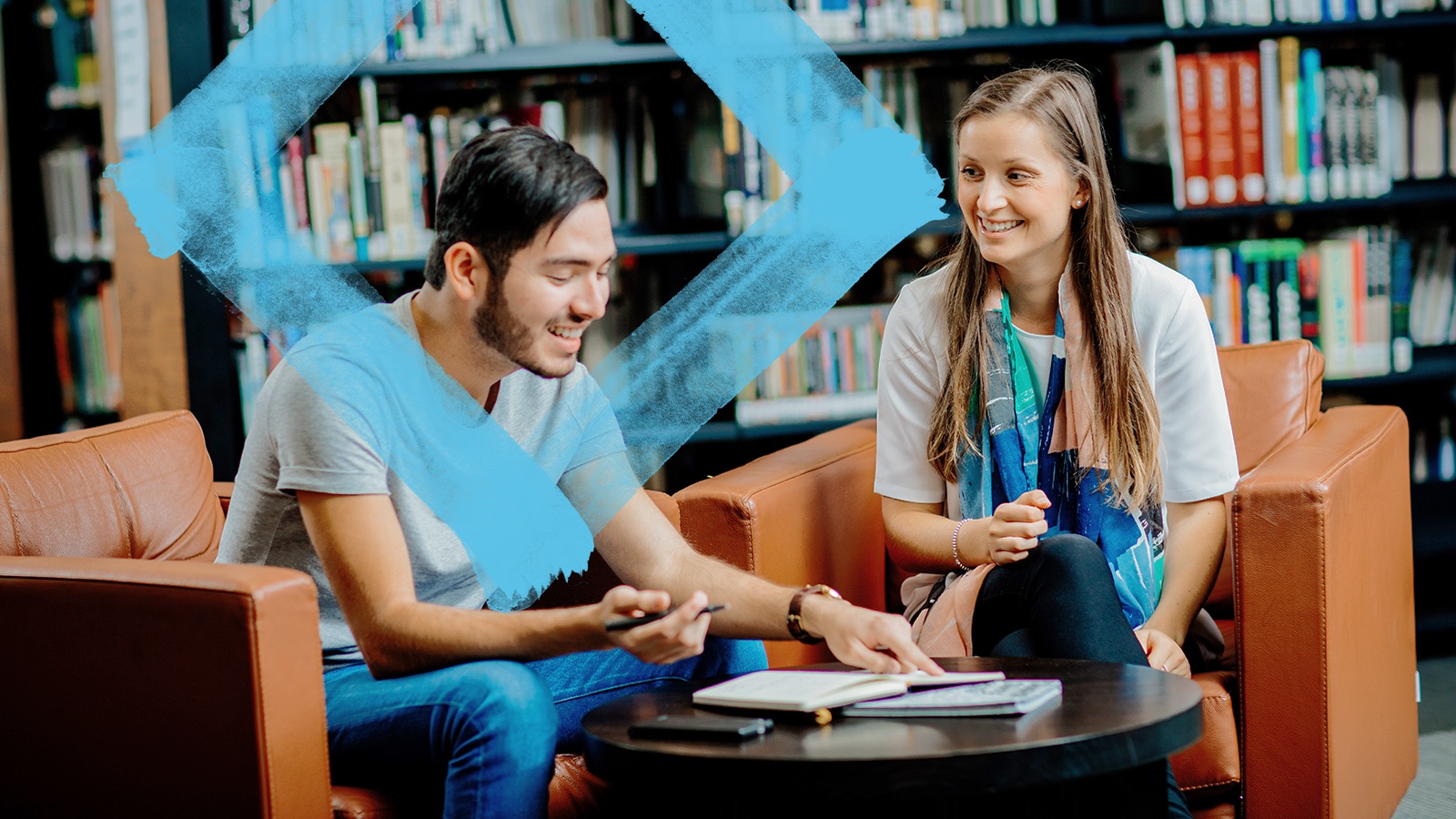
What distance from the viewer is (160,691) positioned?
1.18m

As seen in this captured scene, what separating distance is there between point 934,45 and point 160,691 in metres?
1.82

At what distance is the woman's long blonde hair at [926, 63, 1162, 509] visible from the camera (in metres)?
1.61

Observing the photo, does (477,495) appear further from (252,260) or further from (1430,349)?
(1430,349)

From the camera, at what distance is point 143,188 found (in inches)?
52.0

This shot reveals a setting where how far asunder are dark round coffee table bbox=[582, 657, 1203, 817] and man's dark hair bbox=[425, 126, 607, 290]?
1.48ft

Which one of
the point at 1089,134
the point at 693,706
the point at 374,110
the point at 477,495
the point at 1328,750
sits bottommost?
the point at 1328,750

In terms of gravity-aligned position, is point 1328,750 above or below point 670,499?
below

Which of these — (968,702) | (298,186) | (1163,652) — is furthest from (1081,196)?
(298,186)

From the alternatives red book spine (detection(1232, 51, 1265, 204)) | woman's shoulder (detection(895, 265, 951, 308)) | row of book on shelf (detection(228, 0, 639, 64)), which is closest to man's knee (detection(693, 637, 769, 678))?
woman's shoulder (detection(895, 265, 951, 308))

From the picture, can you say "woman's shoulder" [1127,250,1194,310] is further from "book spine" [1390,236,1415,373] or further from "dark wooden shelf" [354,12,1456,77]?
"book spine" [1390,236,1415,373]

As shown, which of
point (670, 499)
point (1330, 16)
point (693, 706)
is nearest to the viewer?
point (693, 706)

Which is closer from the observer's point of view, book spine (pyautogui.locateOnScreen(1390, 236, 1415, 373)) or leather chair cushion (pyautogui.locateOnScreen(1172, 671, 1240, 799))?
leather chair cushion (pyautogui.locateOnScreen(1172, 671, 1240, 799))

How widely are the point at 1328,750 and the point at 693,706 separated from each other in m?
0.75

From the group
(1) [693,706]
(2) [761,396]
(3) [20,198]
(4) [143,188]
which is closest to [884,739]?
(1) [693,706]
